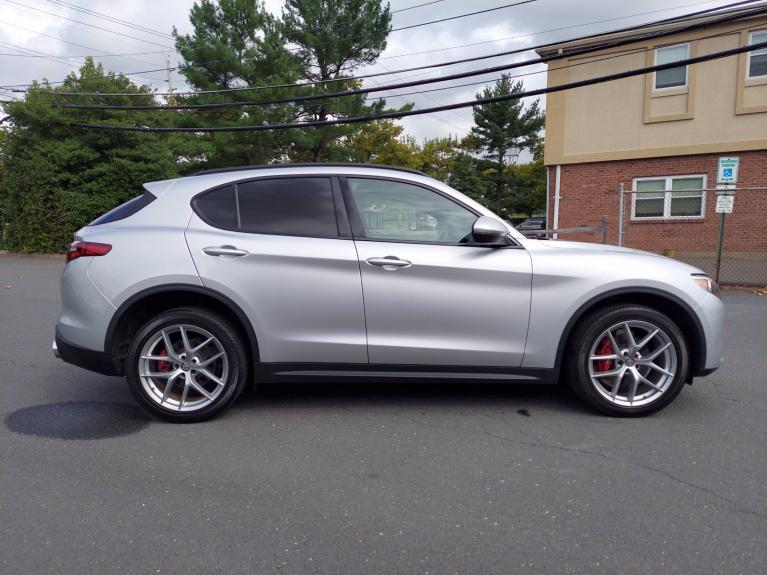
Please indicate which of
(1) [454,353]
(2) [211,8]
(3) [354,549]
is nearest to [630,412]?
(1) [454,353]

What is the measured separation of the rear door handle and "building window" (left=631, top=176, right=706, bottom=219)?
1653cm

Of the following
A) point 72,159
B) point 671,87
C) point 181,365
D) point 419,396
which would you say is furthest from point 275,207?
point 72,159

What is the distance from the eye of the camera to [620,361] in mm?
3932

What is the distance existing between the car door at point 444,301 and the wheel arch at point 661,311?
0.32 metres

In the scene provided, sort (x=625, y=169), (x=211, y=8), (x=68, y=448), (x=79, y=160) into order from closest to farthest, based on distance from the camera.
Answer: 1. (x=68, y=448)
2. (x=625, y=169)
3. (x=79, y=160)
4. (x=211, y=8)

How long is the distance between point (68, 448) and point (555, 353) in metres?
3.16

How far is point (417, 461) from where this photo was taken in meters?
3.35

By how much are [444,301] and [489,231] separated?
21.3 inches

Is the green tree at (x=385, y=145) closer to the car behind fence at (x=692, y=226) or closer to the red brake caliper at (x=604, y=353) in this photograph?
the car behind fence at (x=692, y=226)

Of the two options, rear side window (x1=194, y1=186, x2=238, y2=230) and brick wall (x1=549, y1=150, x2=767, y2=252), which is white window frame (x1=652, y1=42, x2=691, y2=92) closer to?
brick wall (x1=549, y1=150, x2=767, y2=252)

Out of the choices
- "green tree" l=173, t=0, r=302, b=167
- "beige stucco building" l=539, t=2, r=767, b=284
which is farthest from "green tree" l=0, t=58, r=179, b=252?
"beige stucco building" l=539, t=2, r=767, b=284

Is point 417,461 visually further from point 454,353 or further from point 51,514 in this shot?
point 51,514

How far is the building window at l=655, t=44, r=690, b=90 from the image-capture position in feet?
57.1

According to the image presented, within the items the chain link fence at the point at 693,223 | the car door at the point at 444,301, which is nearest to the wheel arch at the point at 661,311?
the car door at the point at 444,301
